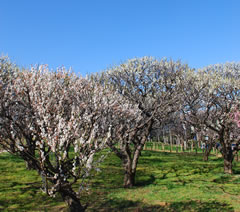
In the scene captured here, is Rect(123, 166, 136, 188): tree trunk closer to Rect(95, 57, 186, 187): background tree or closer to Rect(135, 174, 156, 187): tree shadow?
Rect(135, 174, 156, 187): tree shadow

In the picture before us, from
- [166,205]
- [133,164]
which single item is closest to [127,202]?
[166,205]

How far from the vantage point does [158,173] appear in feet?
84.8

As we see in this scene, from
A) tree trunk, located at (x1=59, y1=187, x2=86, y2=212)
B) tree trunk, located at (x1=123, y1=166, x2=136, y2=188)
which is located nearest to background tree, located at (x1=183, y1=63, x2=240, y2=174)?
tree trunk, located at (x1=123, y1=166, x2=136, y2=188)

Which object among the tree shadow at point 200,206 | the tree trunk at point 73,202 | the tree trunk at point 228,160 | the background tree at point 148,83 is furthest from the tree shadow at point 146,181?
the tree trunk at point 73,202

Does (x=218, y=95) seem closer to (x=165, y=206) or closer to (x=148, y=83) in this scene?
(x=148, y=83)

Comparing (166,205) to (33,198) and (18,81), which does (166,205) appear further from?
(18,81)

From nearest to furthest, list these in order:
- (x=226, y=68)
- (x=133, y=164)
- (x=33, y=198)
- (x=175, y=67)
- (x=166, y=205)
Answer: (x=166, y=205) < (x=33, y=198) < (x=133, y=164) < (x=175, y=67) < (x=226, y=68)

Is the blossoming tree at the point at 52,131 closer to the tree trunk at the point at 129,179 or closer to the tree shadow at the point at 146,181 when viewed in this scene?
the tree trunk at the point at 129,179

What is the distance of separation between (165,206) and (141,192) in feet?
10.9

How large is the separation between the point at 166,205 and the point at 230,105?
51.6ft

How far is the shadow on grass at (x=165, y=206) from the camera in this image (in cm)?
1440

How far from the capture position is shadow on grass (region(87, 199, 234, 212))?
47.2ft

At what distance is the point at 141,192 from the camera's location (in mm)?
18109

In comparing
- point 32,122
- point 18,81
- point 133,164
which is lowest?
point 133,164
